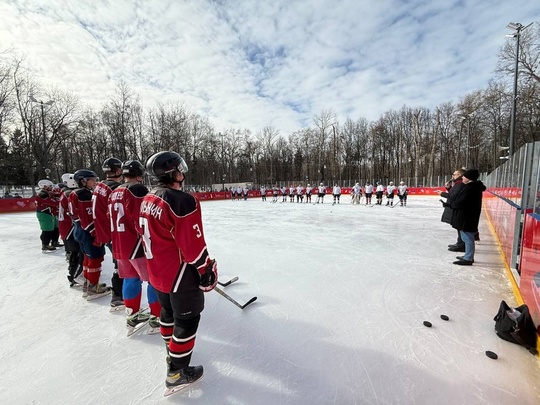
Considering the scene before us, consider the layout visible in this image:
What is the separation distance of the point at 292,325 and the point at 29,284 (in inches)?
183

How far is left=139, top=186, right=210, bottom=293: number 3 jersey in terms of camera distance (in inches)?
71.8

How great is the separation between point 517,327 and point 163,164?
3565 millimetres

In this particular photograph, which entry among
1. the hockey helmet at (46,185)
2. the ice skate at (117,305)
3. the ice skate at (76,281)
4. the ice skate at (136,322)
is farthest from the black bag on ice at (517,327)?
the hockey helmet at (46,185)

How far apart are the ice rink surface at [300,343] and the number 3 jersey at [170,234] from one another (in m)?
0.98

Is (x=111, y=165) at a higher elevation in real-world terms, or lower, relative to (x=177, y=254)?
higher

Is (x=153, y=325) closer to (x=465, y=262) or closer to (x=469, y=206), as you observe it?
(x=465, y=262)

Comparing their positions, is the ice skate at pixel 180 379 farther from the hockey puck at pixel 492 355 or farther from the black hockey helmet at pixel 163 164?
the hockey puck at pixel 492 355

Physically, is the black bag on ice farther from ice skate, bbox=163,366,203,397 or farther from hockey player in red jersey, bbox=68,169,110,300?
hockey player in red jersey, bbox=68,169,110,300

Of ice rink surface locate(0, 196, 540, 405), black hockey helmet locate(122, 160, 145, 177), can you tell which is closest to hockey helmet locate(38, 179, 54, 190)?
ice rink surface locate(0, 196, 540, 405)

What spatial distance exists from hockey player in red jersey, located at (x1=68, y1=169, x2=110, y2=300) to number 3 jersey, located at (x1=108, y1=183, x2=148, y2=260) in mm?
1202

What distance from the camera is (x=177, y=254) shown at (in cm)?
194

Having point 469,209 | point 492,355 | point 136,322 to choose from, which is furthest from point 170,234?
point 469,209

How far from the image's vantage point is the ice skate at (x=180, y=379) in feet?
6.42

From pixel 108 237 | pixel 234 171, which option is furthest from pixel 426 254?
pixel 234 171
